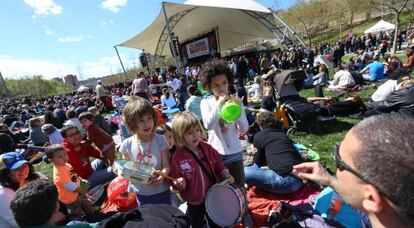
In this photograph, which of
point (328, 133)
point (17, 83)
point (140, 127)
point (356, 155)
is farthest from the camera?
point (17, 83)

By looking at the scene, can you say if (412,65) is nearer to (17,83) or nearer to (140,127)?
(140,127)

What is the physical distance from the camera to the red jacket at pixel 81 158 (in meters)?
4.83

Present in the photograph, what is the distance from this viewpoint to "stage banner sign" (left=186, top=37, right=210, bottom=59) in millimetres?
28453

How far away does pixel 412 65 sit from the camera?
10.8m

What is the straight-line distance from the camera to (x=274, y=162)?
4.14m

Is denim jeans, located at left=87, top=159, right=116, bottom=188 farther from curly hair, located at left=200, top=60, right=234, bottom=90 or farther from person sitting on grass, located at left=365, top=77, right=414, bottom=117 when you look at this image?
person sitting on grass, located at left=365, top=77, right=414, bottom=117

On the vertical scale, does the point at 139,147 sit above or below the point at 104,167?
above

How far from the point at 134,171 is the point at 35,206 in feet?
2.59

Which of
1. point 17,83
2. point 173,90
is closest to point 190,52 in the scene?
point 173,90

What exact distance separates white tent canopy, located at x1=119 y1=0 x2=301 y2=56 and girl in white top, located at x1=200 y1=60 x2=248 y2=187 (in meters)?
18.7

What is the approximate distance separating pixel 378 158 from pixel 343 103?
6864 mm

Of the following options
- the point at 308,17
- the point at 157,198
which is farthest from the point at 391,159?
the point at 308,17

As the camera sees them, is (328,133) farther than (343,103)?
No

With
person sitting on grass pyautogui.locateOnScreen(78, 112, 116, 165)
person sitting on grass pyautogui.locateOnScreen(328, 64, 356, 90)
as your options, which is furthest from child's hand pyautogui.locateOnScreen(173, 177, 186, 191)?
person sitting on grass pyautogui.locateOnScreen(328, 64, 356, 90)
